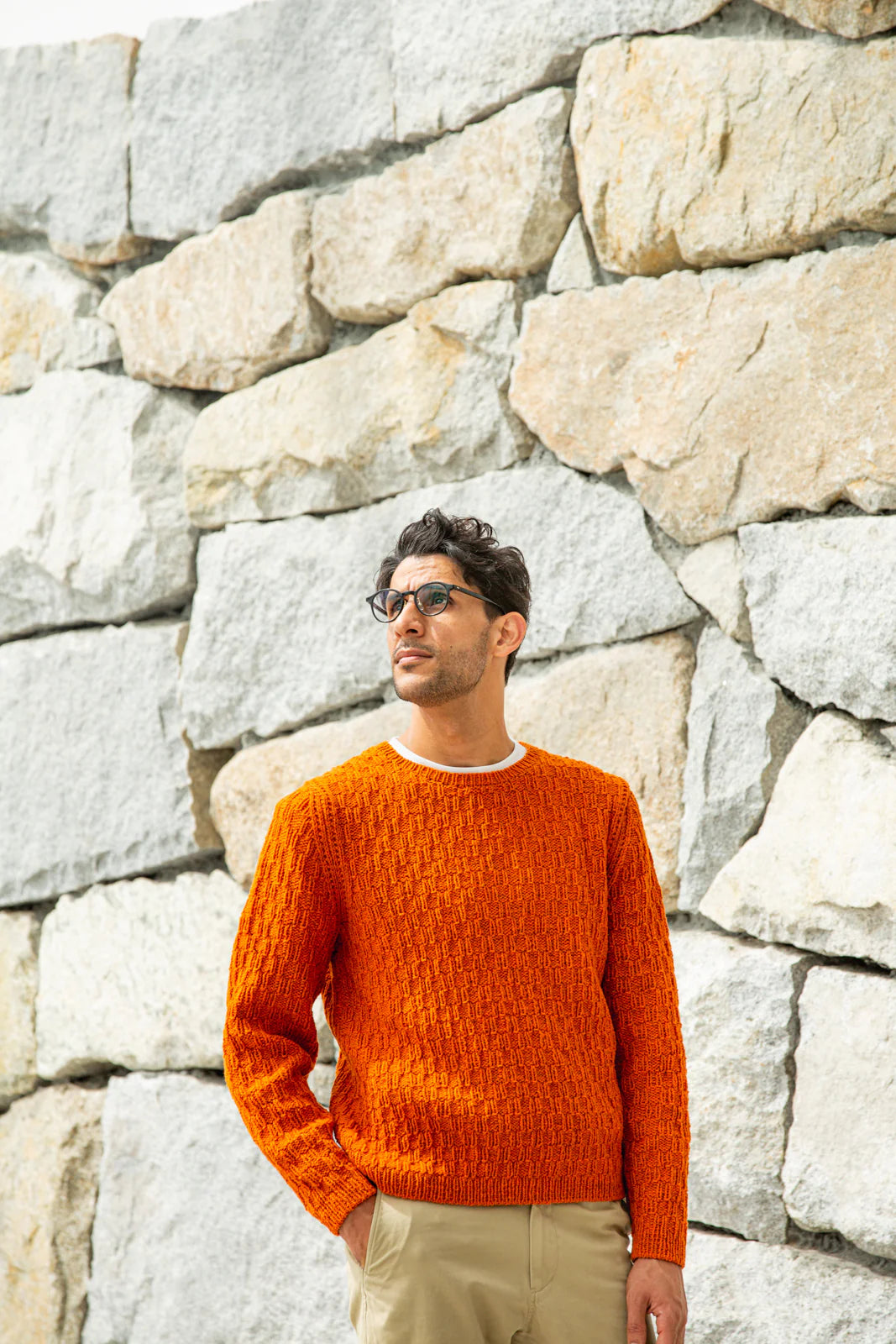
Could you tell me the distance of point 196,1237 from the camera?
240cm

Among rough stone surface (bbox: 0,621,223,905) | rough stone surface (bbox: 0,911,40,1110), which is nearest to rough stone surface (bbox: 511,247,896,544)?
rough stone surface (bbox: 0,621,223,905)

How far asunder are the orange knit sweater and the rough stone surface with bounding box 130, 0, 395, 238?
1.40m

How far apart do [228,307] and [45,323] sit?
48 cm

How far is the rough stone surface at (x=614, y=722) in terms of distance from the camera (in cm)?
206

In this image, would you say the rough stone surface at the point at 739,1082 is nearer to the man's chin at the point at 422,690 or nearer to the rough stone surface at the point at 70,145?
the man's chin at the point at 422,690

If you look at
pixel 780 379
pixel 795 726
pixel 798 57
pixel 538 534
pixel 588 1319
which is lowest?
pixel 588 1319

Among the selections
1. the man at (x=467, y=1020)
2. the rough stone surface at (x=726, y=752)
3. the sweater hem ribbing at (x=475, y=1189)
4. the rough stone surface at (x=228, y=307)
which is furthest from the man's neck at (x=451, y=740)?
the rough stone surface at (x=228, y=307)

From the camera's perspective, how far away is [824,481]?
74.7 inches

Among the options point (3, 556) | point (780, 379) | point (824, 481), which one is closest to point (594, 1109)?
point (824, 481)

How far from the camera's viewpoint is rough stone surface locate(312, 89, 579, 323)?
7.19 ft

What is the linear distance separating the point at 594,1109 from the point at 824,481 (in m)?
0.95

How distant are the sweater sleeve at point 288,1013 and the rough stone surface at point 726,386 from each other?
2.85 feet

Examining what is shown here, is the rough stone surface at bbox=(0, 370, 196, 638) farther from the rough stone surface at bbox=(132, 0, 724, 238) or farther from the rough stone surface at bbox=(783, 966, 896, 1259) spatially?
the rough stone surface at bbox=(783, 966, 896, 1259)

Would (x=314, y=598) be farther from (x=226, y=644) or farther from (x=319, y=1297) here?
(x=319, y=1297)
